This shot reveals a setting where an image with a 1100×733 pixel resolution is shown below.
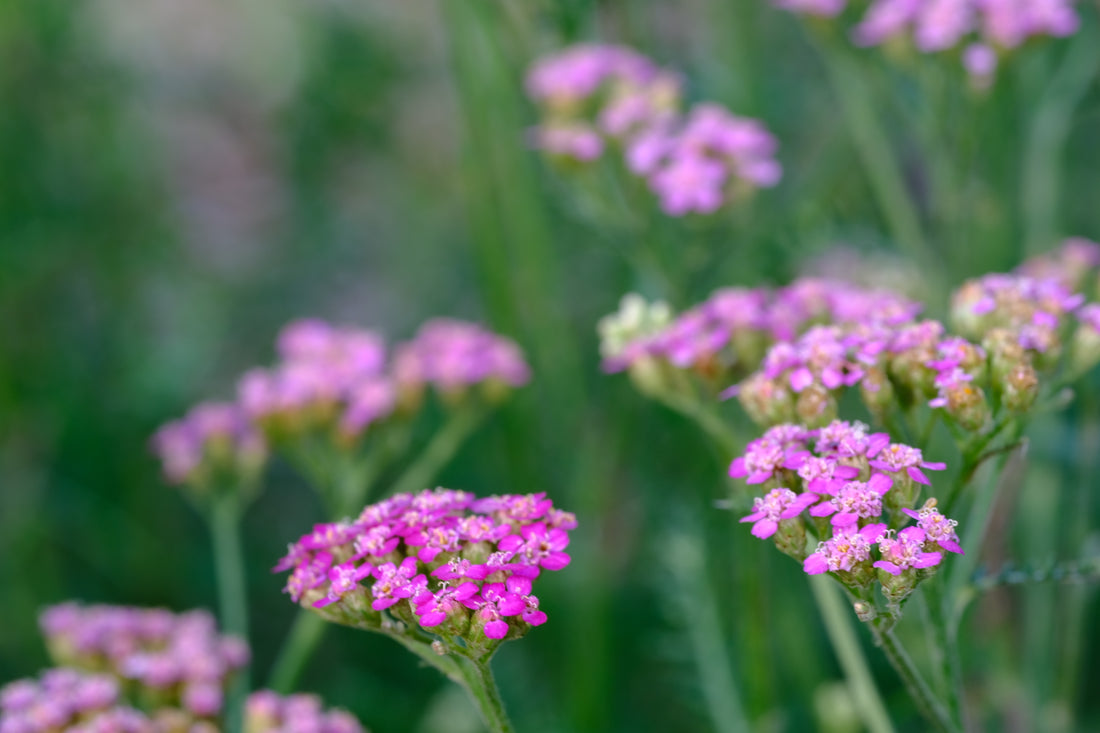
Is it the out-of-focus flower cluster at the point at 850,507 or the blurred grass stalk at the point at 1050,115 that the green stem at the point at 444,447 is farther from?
the blurred grass stalk at the point at 1050,115

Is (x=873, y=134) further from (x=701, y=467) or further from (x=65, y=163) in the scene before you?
(x=65, y=163)

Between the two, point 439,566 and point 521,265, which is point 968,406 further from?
point 521,265

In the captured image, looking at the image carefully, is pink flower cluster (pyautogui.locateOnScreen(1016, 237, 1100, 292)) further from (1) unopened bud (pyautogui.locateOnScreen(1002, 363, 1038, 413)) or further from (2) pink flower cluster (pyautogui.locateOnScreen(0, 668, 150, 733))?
(2) pink flower cluster (pyautogui.locateOnScreen(0, 668, 150, 733))

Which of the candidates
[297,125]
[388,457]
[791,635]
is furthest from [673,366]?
[297,125]

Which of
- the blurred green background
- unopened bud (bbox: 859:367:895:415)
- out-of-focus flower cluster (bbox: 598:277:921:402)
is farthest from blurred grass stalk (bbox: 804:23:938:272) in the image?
unopened bud (bbox: 859:367:895:415)

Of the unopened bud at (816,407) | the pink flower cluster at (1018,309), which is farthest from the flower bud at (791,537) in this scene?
the pink flower cluster at (1018,309)

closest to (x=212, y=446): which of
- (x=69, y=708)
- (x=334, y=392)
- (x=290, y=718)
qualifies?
(x=334, y=392)
